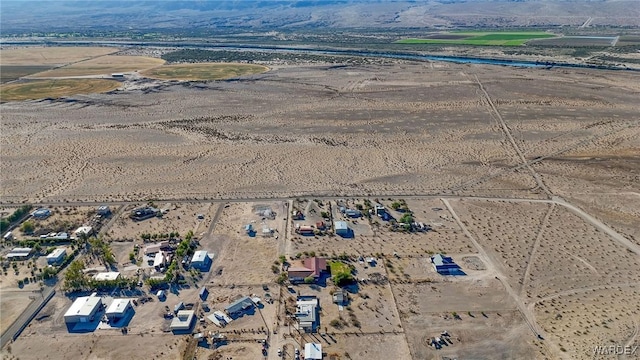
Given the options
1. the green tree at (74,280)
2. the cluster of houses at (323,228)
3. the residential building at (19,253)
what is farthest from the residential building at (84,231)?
the cluster of houses at (323,228)

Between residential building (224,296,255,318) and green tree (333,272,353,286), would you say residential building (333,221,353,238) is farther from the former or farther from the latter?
residential building (224,296,255,318)

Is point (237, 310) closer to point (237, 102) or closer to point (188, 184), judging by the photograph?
point (188, 184)

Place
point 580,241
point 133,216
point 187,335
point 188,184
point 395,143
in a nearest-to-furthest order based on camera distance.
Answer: point 187,335
point 580,241
point 133,216
point 188,184
point 395,143

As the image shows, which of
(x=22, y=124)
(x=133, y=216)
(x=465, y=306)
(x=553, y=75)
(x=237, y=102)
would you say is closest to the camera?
(x=465, y=306)

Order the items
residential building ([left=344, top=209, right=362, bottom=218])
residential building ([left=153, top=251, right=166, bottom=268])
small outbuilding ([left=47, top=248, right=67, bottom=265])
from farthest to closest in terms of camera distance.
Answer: residential building ([left=344, top=209, right=362, bottom=218]), small outbuilding ([left=47, top=248, right=67, bottom=265]), residential building ([left=153, top=251, right=166, bottom=268])

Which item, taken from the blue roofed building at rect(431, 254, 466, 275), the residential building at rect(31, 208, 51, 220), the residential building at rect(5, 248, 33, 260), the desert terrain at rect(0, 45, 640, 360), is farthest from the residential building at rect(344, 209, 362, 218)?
the residential building at rect(31, 208, 51, 220)

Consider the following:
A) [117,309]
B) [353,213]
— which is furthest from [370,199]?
[117,309]

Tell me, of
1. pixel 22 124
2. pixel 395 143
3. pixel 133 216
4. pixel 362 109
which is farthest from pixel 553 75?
pixel 22 124
